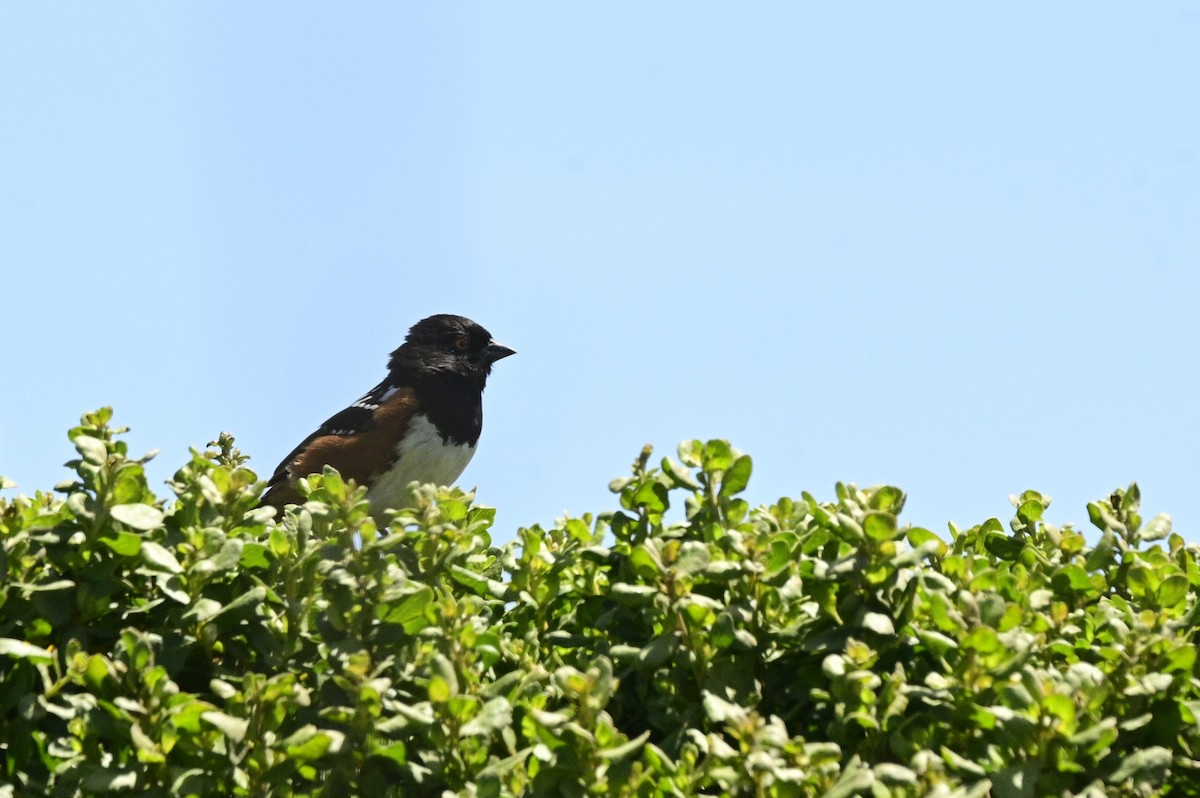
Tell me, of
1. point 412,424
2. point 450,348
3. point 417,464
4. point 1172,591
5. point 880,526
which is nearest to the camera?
point 880,526

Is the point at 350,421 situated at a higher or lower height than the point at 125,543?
higher

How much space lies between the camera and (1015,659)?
253cm

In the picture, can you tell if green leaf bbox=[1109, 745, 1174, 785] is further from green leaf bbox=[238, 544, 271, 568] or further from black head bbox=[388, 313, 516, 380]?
black head bbox=[388, 313, 516, 380]

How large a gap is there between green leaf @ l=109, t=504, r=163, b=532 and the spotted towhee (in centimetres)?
488

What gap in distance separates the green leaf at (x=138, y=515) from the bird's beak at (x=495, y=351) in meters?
6.09

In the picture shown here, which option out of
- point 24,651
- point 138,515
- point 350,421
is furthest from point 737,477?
point 350,421

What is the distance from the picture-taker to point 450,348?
8.92 m

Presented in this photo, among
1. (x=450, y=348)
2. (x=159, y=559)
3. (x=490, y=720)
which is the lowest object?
(x=490, y=720)

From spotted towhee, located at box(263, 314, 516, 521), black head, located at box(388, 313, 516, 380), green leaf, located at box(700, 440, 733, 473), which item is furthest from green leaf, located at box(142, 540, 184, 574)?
black head, located at box(388, 313, 516, 380)

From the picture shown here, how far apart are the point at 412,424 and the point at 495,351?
109cm

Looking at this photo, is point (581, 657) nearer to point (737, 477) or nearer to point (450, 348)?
point (737, 477)

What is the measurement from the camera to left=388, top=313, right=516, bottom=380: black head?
8820 millimetres

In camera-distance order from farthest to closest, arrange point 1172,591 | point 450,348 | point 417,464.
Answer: point 450,348, point 417,464, point 1172,591

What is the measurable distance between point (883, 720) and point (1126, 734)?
0.54 m
